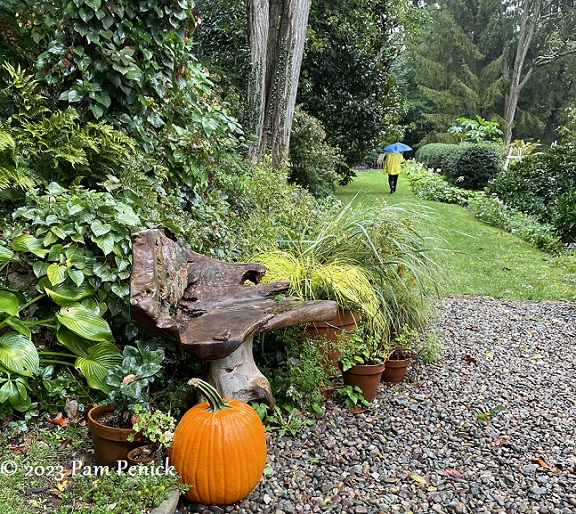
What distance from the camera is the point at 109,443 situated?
2.00 m

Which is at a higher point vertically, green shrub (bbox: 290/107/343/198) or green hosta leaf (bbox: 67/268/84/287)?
green shrub (bbox: 290/107/343/198)

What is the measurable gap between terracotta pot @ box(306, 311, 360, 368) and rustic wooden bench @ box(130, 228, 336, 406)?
1.12 feet

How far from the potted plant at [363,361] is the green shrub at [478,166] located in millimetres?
12600

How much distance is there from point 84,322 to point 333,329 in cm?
142

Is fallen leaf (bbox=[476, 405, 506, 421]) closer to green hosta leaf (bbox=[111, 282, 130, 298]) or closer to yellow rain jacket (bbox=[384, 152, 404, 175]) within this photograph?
green hosta leaf (bbox=[111, 282, 130, 298])

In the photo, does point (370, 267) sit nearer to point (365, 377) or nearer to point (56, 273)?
point (365, 377)

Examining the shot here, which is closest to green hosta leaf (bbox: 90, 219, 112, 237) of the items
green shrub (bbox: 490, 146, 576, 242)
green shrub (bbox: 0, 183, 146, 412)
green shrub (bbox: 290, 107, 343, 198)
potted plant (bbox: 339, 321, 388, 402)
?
green shrub (bbox: 0, 183, 146, 412)

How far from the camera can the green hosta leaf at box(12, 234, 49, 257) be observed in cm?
236

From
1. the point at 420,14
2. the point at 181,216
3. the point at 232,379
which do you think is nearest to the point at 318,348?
the point at 232,379

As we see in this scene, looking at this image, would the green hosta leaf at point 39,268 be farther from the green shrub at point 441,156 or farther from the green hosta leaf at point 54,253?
the green shrub at point 441,156

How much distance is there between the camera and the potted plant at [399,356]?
318cm

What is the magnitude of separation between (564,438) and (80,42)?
3.78 m

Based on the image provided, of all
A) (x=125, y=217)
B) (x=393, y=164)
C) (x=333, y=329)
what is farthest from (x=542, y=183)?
(x=125, y=217)

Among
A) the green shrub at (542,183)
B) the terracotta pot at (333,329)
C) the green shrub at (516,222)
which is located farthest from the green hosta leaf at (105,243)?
the green shrub at (542,183)
